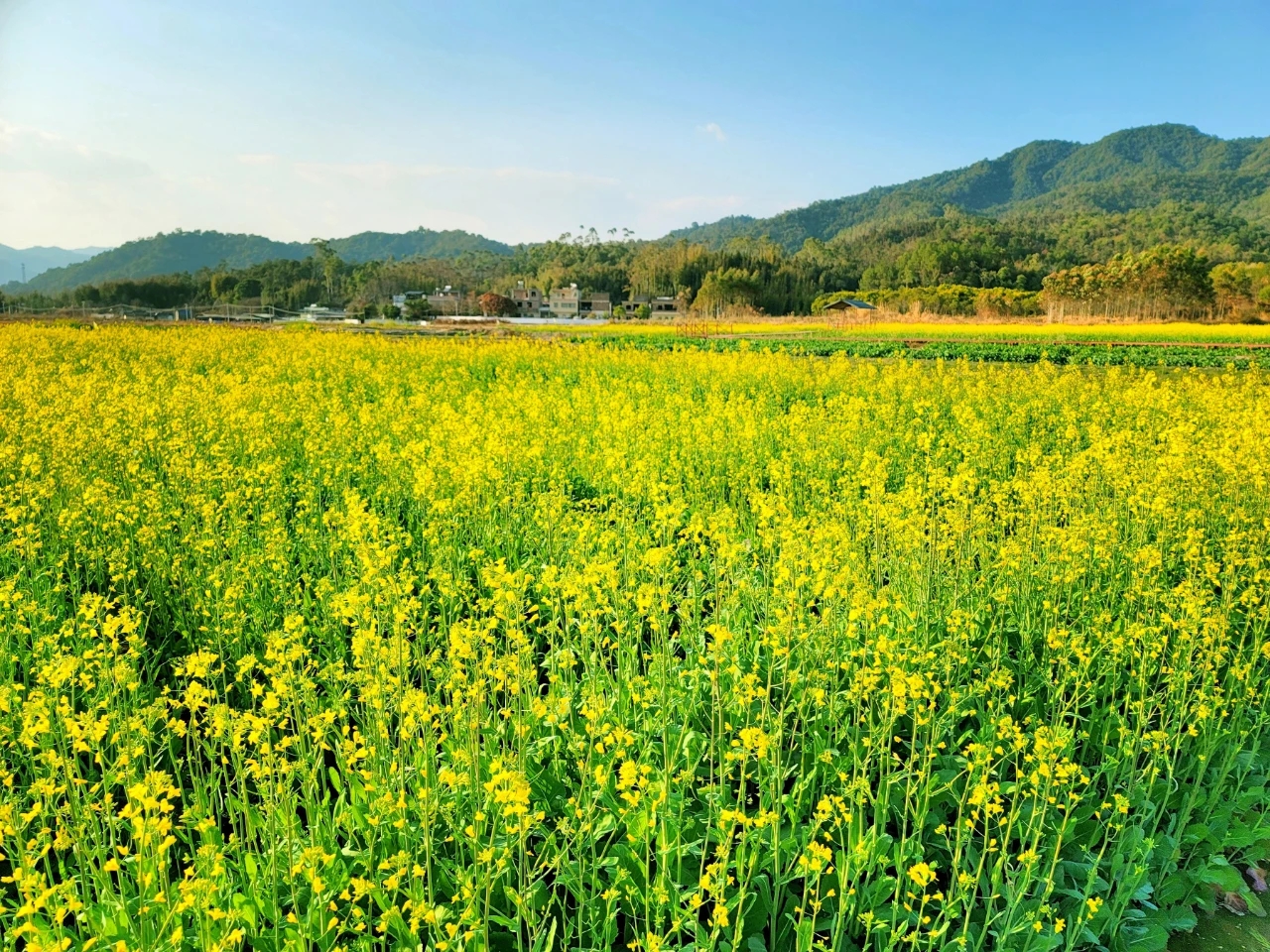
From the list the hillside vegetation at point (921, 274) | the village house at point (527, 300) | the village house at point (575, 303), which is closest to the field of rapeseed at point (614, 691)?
the hillside vegetation at point (921, 274)

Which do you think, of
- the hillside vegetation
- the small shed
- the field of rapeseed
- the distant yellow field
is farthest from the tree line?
the field of rapeseed

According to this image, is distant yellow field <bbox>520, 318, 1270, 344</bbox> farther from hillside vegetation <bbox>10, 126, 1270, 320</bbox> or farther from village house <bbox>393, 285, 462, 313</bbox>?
village house <bbox>393, 285, 462, 313</bbox>

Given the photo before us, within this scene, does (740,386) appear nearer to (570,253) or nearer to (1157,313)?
(1157,313)

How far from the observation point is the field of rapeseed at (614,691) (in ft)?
9.12

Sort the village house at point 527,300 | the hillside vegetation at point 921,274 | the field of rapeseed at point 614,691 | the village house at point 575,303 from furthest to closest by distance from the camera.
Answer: the village house at point 575,303, the village house at point 527,300, the hillside vegetation at point 921,274, the field of rapeseed at point 614,691

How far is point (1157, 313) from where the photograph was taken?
6234 cm

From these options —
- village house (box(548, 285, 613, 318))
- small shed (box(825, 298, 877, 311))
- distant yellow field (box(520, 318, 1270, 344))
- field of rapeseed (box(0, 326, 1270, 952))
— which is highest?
village house (box(548, 285, 613, 318))

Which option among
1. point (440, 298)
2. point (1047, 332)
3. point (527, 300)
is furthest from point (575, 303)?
point (1047, 332)

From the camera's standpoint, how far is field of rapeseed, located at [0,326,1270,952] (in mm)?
2781

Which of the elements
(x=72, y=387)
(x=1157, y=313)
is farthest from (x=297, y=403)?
(x=1157, y=313)

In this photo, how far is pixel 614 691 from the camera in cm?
405

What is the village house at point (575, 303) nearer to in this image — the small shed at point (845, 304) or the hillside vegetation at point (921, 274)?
the hillside vegetation at point (921, 274)

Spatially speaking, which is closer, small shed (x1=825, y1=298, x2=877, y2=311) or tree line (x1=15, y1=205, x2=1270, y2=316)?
tree line (x1=15, y1=205, x2=1270, y2=316)

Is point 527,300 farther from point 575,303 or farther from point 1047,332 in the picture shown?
point 1047,332
